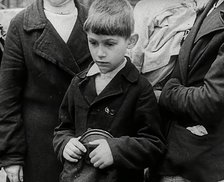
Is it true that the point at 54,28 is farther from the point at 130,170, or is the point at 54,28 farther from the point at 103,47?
the point at 130,170

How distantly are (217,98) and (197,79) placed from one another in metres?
0.26

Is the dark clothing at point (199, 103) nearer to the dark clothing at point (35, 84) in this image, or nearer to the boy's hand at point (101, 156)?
the boy's hand at point (101, 156)

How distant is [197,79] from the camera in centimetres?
253

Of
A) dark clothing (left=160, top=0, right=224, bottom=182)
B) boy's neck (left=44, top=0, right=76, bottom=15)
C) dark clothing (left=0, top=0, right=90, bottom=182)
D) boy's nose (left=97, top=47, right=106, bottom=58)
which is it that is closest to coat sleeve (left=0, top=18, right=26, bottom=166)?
dark clothing (left=0, top=0, right=90, bottom=182)

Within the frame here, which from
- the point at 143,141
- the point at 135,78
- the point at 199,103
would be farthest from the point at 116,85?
the point at 199,103

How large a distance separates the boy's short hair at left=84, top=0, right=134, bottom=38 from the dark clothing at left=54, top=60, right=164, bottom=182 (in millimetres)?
222

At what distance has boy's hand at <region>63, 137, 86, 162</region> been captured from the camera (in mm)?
2510

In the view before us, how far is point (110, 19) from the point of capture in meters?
2.51

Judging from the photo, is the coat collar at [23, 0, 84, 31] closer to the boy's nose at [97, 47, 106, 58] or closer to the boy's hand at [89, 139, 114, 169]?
the boy's nose at [97, 47, 106, 58]

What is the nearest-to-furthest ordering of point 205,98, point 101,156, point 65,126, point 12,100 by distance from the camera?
point 205,98, point 101,156, point 65,126, point 12,100

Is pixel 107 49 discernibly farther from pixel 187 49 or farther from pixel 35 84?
pixel 35 84

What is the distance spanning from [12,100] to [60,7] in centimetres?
66

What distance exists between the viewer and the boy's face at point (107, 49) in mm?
2498

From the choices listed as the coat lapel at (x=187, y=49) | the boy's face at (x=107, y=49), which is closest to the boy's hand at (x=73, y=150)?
the boy's face at (x=107, y=49)
